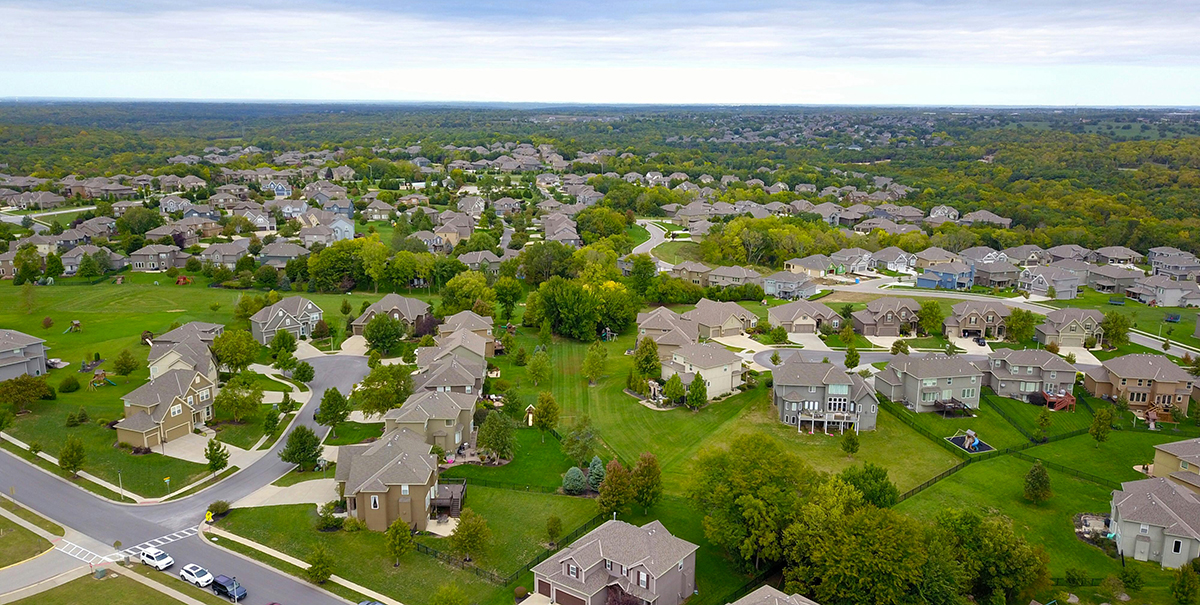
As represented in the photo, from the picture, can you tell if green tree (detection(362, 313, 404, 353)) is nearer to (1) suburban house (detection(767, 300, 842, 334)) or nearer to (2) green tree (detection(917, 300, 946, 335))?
(1) suburban house (detection(767, 300, 842, 334))

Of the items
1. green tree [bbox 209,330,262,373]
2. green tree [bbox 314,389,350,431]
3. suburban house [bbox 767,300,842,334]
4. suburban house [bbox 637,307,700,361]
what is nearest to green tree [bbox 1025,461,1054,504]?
suburban house [bbox 637,307,700,361]

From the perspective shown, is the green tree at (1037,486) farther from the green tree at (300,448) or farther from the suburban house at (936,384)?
the green tree at (300,448)

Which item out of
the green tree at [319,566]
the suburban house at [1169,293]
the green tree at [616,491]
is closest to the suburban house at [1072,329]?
the suburban house at [1169,293]

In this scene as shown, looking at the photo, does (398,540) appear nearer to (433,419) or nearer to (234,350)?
(433,419)

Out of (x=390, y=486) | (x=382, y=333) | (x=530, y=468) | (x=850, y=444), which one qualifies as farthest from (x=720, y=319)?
(x=390, y=486)

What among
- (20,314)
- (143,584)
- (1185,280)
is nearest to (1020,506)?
(143,584)

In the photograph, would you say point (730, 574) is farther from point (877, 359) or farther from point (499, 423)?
point (877, 359)

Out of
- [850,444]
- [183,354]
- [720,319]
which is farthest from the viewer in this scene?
[720,319]
